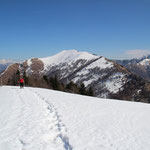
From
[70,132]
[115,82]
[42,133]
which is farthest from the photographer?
[115,82]

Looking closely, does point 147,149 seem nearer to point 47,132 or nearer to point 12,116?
point 47,132

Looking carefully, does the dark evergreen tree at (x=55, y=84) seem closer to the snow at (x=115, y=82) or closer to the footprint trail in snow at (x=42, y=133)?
the footprint trail in snow at (x=42, y=133)

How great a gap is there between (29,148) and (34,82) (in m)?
69.4

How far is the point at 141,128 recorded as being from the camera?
27.1 feet

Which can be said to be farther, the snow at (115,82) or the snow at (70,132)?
the snow at (115,82)

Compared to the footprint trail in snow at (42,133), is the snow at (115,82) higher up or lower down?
lower down

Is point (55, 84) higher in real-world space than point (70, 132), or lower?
lower

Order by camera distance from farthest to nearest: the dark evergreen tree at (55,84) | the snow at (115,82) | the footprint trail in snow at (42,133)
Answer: the snow at (115,82) < the dark evergreen tree at (55,84) < the footprint trail in snow at (42,133)

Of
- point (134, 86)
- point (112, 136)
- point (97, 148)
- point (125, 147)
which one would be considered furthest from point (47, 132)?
point (134, 86)

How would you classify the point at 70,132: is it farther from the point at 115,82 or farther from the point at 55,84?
the point at 115,82

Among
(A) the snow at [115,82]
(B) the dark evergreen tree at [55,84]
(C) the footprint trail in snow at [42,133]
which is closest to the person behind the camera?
(C) the footprint trail in snow at [42,133]

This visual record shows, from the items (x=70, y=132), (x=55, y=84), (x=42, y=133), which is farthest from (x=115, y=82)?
(x=42, y=133)

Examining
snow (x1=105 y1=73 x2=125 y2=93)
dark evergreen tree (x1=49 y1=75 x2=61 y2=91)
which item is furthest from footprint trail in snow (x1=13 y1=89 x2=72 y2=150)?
snow (x1=105 y1=73 x2=125 y2=93)

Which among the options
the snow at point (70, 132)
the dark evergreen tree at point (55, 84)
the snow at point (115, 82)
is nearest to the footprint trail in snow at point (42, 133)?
the snow at point (70, 132)
